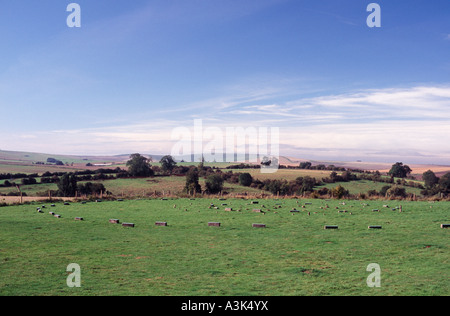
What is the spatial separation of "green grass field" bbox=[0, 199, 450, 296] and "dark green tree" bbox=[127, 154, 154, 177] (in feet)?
236

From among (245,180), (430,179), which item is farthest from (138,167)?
(430,179)

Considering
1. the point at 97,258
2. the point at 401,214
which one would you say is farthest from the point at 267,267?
the point at 401,214

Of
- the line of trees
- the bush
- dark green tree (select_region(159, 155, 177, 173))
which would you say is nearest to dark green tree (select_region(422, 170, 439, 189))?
the line of trees

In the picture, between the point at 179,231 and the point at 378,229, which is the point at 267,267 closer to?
the point at 179,231

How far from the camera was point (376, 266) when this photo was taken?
12.3 metres

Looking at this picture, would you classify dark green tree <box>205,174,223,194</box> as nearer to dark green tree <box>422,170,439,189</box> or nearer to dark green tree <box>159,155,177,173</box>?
dark green tree <box>159,155,177,173</box>

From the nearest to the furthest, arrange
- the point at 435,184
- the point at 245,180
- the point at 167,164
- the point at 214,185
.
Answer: the point at 214,185, the point at 435,184, the point at 245,180, the point at 167,164

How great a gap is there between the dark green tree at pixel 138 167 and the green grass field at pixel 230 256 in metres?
72.1

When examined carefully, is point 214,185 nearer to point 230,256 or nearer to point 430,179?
point 430,179

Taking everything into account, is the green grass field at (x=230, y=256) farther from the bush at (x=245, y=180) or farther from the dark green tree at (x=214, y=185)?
the bush at (x=245, y=180)

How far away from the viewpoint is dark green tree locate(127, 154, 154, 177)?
9700cm

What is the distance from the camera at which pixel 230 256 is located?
14.5 meters

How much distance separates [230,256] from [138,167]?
86551 millimetres

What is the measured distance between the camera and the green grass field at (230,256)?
34.0 ft
